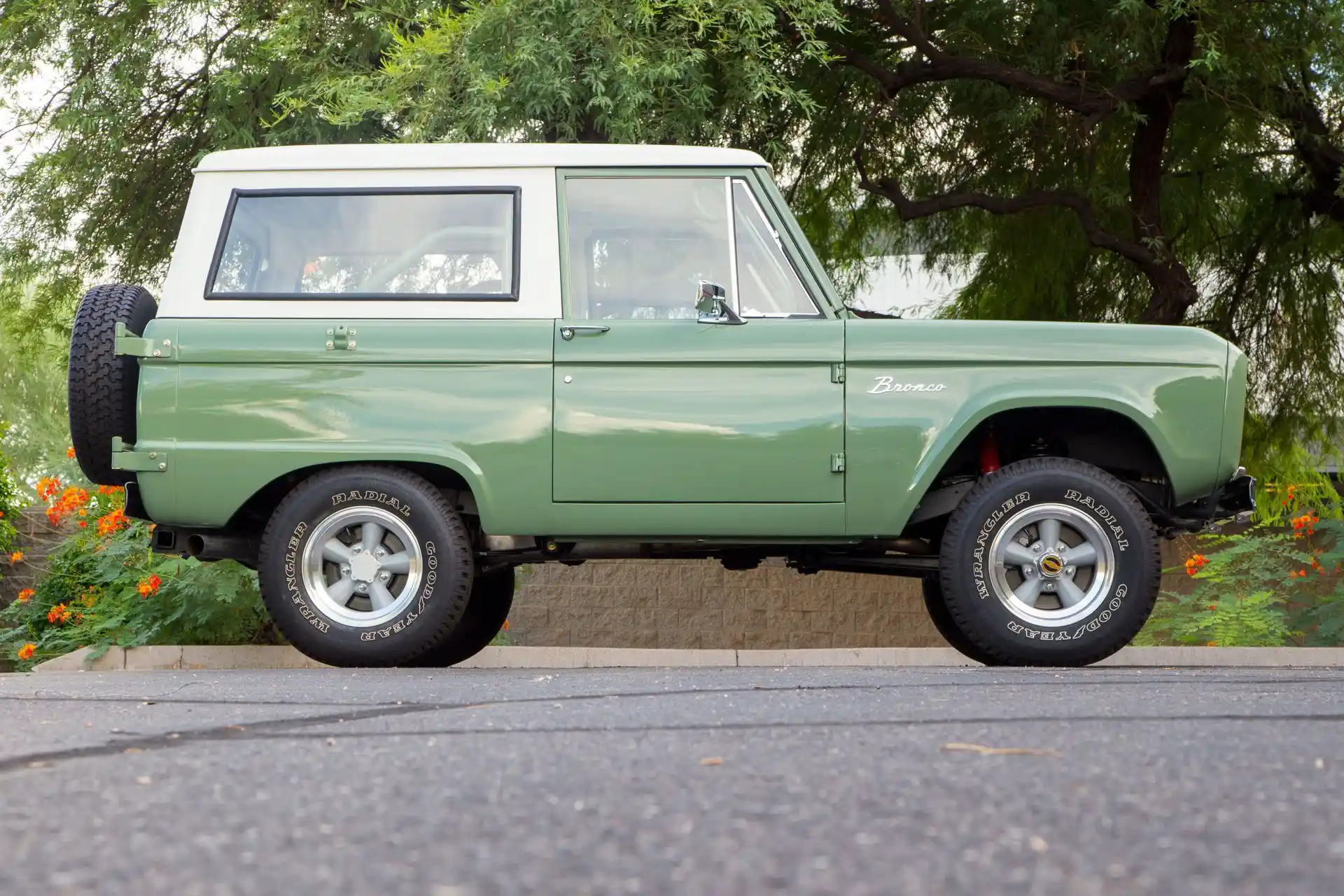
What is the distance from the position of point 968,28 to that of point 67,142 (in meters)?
6.57

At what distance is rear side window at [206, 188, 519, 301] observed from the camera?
666 centimetres

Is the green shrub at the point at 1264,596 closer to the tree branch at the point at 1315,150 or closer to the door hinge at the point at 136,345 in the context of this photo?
the tree branch at the point at 1315,150

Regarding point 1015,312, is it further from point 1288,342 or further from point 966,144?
point 1288,342

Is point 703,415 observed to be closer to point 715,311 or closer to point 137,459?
point 715,311

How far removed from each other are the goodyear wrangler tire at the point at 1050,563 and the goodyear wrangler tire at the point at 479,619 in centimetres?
242

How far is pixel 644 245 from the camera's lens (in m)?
6.62

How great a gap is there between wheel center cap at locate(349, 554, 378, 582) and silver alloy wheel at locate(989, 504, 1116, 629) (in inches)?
98.4

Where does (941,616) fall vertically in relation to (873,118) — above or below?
below

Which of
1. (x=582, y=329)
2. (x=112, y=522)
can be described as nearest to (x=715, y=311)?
(x=582, y=329)

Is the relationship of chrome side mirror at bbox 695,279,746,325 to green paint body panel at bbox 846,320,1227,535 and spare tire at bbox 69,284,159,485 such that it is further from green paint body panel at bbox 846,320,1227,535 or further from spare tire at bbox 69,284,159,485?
spare tire at bbox 69,284,159,485

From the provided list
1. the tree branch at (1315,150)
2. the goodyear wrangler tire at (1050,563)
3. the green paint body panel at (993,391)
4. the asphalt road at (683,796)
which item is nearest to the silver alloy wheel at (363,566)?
the asphalt road at (683,796)

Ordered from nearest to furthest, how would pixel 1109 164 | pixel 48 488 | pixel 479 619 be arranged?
pixel 479 619, pixel 48 488, pixel 1109 164

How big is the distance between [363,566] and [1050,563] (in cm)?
279

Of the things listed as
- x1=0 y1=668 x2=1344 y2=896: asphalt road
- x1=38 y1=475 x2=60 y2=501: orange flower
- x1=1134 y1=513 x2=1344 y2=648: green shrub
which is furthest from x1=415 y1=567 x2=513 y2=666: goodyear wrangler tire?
x1=1134 y1=513 x2=1344 y2=648: green shrub
